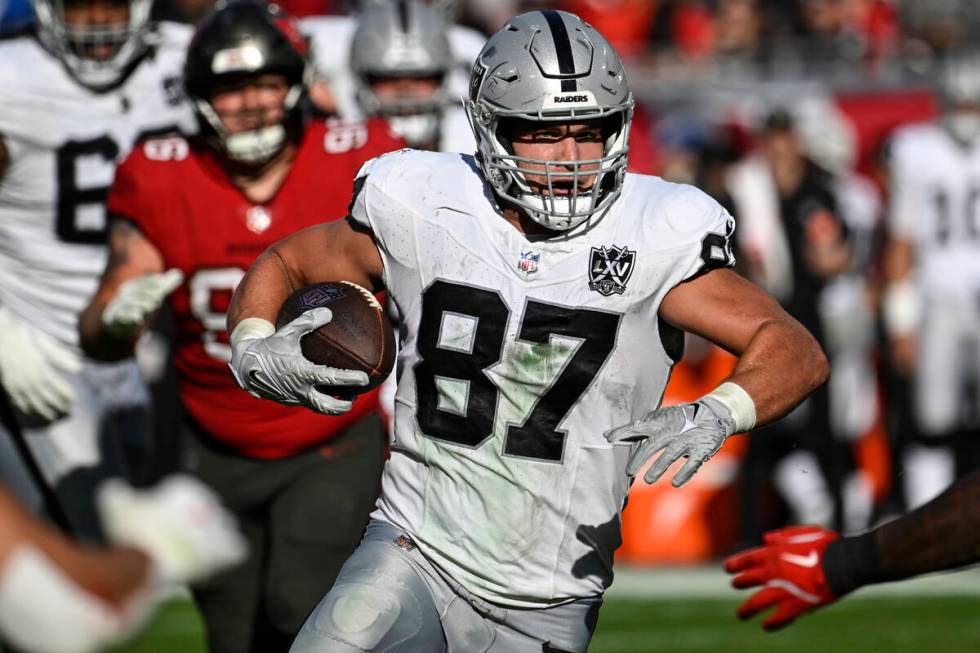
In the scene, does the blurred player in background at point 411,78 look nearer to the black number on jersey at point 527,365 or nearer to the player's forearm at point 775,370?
the black number on jersey at point 527,365

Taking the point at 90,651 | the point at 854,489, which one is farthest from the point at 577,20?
the point at 854,489

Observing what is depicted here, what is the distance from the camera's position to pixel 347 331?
3545 millimetres

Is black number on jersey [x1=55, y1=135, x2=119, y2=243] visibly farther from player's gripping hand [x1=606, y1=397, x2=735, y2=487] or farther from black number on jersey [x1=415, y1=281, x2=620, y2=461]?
player's gripping hand [x1=606, y1=397, x2=735, y2=487]

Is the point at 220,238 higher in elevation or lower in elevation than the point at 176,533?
lower

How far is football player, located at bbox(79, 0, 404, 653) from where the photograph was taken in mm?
4582

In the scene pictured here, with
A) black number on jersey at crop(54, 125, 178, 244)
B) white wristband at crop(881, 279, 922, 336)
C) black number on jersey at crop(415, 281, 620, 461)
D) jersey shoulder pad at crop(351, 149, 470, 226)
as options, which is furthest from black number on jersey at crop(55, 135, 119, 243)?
white wristband at crop(881, 279, 922, 336)

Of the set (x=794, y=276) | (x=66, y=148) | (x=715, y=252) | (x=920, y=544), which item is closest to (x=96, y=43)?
(x=66, y=148)

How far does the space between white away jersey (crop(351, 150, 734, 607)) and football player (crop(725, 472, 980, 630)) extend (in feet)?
1.34

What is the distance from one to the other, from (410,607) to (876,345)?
218 inches

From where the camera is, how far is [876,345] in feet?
27.8

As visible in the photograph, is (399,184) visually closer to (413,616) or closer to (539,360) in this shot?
(539,360)

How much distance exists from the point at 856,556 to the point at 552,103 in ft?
3.84

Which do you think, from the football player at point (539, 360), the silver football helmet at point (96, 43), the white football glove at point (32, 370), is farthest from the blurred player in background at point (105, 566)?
the silver football helmet at point (96, 43)

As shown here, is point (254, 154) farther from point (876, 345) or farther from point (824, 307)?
point (876, 345)
